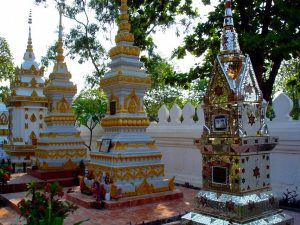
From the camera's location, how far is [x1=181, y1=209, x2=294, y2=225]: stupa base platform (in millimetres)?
4471

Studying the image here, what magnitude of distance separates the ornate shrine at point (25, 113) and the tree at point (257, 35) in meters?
5.58

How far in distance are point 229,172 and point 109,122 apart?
14.4ft

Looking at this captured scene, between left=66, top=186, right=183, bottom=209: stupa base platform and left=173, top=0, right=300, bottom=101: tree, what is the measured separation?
13.5 ft

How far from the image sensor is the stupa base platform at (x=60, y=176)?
10.4 metres

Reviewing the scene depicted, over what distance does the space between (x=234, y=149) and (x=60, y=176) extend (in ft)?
24.1

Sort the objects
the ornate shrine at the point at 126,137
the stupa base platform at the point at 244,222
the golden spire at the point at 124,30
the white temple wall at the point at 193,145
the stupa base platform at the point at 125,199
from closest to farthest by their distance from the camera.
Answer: the stupa base platform at the point at 244,222, the stupa base platform at the point at 125,199, the white temple wall at the point at 193,145, the ornate shrine at the point at 126,137, the golden spire at the point at 124,30


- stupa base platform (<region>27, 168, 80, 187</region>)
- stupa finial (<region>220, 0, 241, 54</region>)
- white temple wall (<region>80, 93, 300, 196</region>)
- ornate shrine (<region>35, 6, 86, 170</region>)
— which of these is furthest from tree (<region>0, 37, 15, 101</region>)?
stupa finial (<region>220, 0, 241, 54</region>)

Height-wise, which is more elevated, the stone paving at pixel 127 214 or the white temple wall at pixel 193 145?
the white temple wall at pixel 193 145

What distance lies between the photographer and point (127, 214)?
6.68m

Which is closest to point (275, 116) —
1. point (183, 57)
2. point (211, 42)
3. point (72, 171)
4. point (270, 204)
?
point (270, 204)

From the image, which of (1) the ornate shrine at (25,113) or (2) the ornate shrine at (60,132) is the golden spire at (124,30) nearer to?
(2) the ornate shrine at (60,132)

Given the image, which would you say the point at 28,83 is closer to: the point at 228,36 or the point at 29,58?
the point at 29,58

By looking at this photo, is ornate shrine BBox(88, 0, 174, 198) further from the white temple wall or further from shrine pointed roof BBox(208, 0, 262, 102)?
shrine pointed roof BBox(208, 0, 262, 102)

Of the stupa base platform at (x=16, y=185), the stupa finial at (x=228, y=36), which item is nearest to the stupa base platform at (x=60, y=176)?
the stupa base platform at (x=16, y=185)
